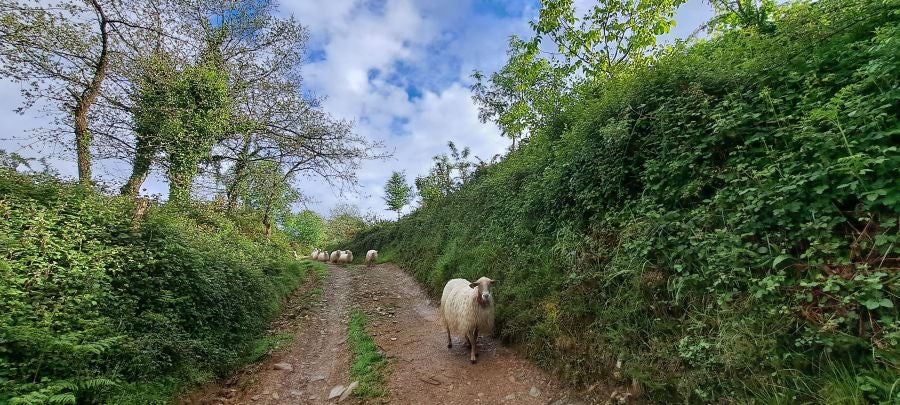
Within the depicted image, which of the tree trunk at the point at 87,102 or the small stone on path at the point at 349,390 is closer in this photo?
the small stone on path at the point at 349,390

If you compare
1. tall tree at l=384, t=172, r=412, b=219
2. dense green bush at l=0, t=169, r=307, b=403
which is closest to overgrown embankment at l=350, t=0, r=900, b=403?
dense green bush at l=0, t=169, r=307, b=403

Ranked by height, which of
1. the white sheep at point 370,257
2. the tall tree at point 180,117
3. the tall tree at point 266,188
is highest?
the tall tree at point 180,117

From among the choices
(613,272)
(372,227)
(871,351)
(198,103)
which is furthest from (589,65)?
(372,227)

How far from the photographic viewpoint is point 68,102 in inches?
352

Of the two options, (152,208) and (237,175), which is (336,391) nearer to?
(152,208)

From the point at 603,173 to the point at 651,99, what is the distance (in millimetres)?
1424

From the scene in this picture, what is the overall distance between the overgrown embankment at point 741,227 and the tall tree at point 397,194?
32.7 metres

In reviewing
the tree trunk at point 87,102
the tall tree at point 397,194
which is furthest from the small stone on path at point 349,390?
the tall tree at point 397,194

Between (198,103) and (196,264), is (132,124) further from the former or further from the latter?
(196,264)

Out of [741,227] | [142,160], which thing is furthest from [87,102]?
[741,227]

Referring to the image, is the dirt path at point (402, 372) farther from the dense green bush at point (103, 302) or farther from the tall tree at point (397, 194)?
the tall tree at point (397, 194)

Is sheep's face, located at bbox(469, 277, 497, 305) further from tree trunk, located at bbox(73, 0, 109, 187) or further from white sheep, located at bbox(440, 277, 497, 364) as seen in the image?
tree trunk, located at bbox(73, 0, 109, 187)

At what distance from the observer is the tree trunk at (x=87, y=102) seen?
8.77 meters

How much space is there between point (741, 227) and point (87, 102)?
13774 millimetres
